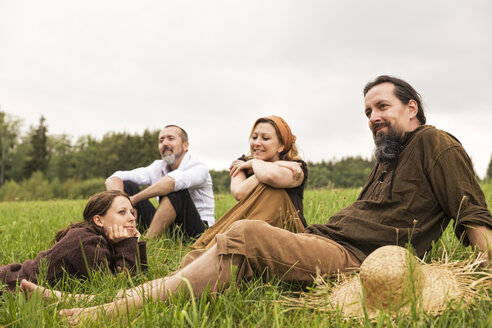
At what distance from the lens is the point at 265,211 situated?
3.93 m

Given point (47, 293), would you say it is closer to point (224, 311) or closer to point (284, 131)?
point (224, 311)

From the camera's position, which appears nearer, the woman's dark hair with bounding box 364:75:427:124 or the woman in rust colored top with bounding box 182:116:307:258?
the woman's dark hair with bounding box 364:75:427:124

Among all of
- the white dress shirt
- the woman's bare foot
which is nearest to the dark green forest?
the white dress shirt

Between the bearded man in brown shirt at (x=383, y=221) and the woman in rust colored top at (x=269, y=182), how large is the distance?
0.73 meters

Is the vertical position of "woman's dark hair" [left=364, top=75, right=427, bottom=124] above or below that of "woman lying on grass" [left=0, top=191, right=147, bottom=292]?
above

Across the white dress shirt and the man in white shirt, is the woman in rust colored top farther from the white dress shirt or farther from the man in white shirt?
the white dress shirt

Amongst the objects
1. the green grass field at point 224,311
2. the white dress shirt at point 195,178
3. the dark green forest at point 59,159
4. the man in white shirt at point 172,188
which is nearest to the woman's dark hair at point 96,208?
the green grass field at point 224,311

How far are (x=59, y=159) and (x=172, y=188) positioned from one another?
59.8 m

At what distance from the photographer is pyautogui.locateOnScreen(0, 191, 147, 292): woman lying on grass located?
3.16 metres

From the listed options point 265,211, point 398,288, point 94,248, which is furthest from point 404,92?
point 94,248

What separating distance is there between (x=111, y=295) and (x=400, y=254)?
1942 millimetres

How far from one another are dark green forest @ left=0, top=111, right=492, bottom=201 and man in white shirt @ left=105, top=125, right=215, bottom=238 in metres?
34.1

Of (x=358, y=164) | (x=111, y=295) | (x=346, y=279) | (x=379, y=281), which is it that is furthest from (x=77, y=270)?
(x=358, y=164)

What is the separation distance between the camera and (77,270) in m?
3.22
